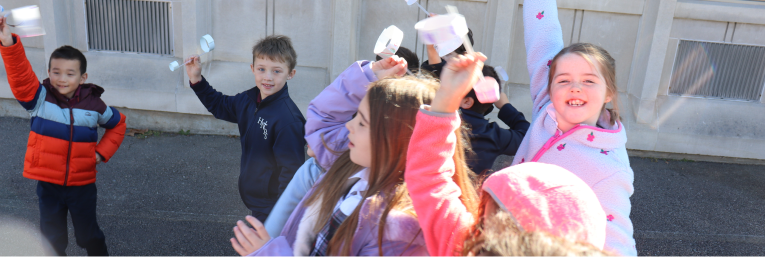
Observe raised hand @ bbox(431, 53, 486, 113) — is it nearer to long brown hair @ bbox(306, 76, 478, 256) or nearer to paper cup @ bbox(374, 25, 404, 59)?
long brown hair @ bbox(306, 76, 478, 256)

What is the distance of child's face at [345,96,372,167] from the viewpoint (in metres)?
1.52

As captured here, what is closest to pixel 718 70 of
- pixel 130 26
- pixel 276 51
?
pixel 276 51

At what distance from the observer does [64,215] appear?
2.93 meters

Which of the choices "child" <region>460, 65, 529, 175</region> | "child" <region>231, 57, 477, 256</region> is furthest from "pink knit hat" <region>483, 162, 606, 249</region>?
"child" <region>460, 65, 529, 175</region>

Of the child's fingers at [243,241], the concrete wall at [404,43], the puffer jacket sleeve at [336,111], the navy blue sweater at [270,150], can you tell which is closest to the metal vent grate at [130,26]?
the concrete wall at [404,43]

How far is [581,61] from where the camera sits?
1784 mm

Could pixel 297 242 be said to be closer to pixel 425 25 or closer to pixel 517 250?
pixel 425 25

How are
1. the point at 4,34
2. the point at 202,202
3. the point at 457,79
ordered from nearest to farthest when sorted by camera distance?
the point at 457,79 → the point at 4,34 → the point at 202,202

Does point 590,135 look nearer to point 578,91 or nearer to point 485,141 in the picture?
point 578,91

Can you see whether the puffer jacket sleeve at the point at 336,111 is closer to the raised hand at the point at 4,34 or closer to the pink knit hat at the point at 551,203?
the pink knit hat at the point at 551,203

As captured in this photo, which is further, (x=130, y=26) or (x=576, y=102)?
(x=130, y=26)

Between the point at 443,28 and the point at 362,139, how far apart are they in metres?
0.43

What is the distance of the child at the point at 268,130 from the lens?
2.64 metres

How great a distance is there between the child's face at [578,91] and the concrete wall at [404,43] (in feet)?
11.7
